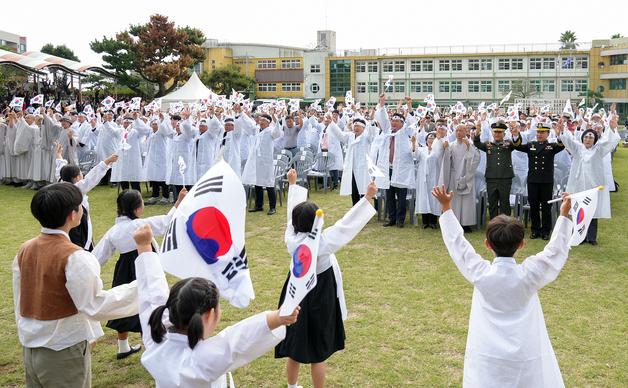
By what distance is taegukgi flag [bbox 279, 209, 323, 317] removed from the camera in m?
2.13

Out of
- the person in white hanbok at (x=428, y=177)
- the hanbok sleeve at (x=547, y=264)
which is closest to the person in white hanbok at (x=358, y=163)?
the person in white hanbok at (x=428, y=177)

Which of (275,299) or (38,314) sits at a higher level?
(38,314)

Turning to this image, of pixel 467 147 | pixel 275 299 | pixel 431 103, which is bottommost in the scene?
pixel 275 299

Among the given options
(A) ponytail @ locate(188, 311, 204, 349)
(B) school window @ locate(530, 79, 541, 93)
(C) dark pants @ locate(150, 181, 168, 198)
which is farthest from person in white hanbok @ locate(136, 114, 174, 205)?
(B) school window @ locate(530, 79, 541, 93)

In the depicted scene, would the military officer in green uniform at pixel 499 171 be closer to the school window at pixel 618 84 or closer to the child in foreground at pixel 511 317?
the child in foreground at pixel 511 317

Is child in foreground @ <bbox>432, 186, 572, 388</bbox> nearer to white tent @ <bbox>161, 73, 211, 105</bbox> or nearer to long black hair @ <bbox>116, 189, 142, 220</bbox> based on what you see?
long black hair @ <bbox>116, 189, 142, 220</bbox>

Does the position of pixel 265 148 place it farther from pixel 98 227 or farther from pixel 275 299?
pixel 275 299

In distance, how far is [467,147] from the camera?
887 centimetres

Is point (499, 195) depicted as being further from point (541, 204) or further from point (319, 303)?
point (319, 303)

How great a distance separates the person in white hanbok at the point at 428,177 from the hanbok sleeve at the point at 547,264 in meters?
6.21

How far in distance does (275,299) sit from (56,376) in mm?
3180

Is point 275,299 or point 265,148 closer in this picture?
point 275,299

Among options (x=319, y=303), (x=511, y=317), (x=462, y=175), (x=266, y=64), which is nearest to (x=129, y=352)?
(x=319, y=303)

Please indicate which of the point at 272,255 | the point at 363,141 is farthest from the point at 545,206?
the point at 272,255
